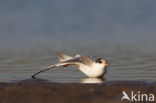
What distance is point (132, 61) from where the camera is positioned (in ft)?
41.5

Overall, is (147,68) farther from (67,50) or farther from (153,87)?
(67,50)

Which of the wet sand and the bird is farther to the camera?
the bird

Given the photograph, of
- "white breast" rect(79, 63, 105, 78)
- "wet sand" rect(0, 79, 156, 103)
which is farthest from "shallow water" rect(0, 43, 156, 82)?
"wet sand" rect(0, 79, 156, 103)

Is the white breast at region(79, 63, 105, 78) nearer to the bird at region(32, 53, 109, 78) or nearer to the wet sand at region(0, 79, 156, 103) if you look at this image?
the bird at region(32, 53, 109, 78)

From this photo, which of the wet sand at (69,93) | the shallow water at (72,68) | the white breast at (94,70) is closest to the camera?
the wet sand at (69,93)

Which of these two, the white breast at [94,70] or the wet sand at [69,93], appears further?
the white breast at [94,70]

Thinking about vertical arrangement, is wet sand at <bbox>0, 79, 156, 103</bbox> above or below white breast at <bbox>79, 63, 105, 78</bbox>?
below

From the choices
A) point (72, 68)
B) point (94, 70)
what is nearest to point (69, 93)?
point (94, 70)

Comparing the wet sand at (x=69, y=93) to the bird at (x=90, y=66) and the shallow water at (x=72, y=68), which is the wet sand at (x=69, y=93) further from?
the bird at (x=90, y=66)

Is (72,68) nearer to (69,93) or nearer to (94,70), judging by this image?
(94,70)

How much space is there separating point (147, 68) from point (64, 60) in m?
1.76

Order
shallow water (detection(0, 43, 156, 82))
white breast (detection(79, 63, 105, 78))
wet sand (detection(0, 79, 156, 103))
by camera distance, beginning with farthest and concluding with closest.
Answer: white breast (detection(79, 63, 105, 78)) < shallow water (detection(0, 43, 156, 82)) < wet sand (detection(0, 79, 156, 103))

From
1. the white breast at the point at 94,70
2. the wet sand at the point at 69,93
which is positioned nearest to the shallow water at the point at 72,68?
the white breast at the point at 94,70

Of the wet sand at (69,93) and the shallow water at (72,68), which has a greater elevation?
the shallow water at (72,68)
